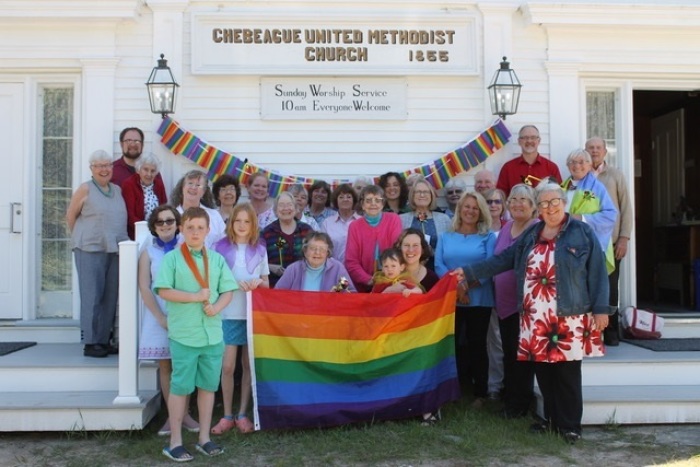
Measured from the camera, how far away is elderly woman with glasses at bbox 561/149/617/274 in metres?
5.97

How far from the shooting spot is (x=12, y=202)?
7098mm

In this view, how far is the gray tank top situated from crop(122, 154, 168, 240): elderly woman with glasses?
0.52 feet

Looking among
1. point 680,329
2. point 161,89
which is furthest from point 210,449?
point 680,329

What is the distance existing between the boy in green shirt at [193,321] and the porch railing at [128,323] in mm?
534

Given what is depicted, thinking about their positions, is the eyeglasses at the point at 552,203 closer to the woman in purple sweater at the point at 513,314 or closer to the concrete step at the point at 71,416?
the woman in purple sweater at the point at 513,314

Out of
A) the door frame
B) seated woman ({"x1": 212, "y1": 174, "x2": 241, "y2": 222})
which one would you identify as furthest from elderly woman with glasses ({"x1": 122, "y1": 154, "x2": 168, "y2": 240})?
the door frame

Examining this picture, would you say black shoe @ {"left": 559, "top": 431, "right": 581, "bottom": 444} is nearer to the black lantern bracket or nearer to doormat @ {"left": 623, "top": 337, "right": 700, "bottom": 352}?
doormat @ {"left": 623, "top": 337, "right": 700, "bottom": 352}

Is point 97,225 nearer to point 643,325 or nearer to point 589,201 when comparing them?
point 589,201

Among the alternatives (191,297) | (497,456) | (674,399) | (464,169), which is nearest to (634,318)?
(674,399)

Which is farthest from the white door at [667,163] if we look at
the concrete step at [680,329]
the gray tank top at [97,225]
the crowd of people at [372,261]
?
the gray tank top at [97,225]

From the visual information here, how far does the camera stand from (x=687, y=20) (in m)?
7.21

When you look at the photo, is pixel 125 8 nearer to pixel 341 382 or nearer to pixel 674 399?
pixel 341 382

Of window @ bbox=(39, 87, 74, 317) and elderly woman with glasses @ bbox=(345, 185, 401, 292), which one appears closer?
elderly woman with glasses @ bbox=(345, 185, 401, 292)

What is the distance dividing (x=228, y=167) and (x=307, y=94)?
106cm
